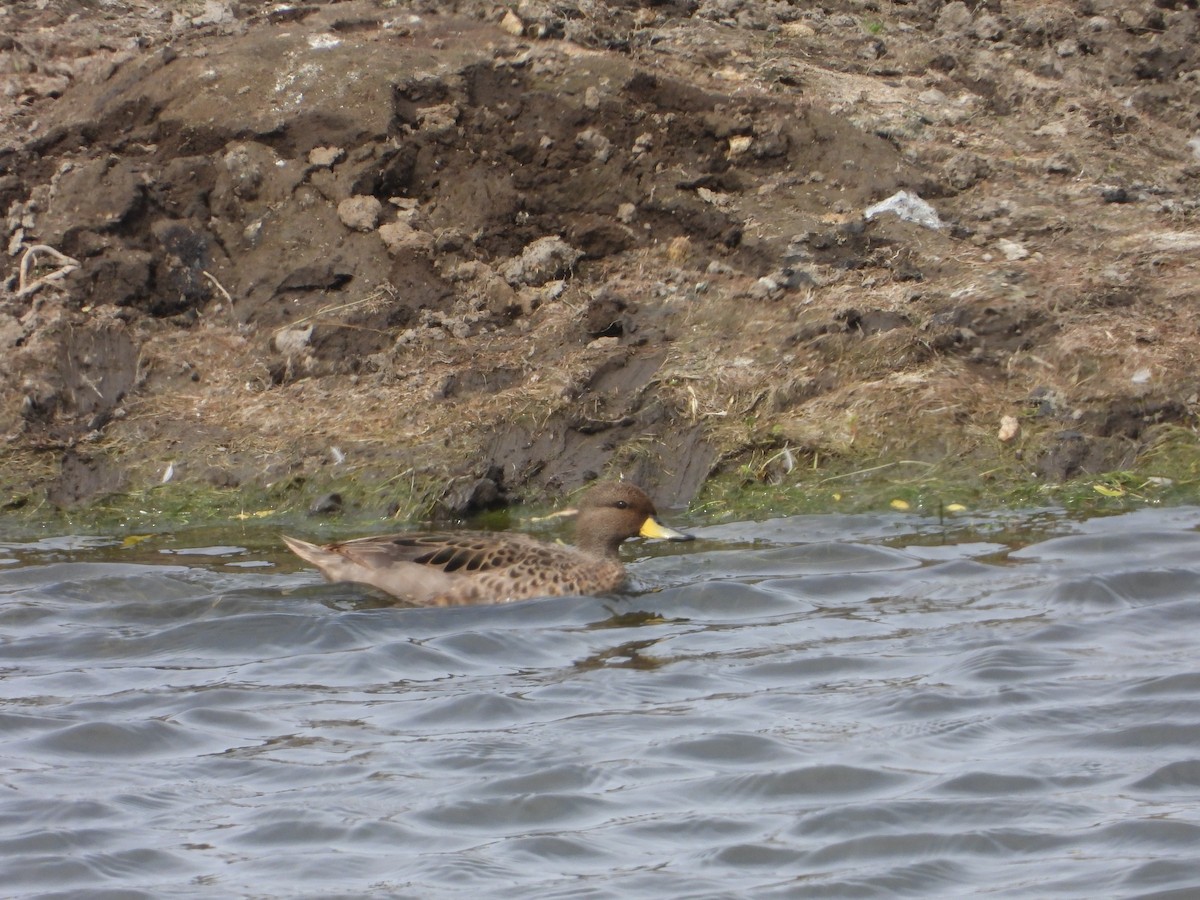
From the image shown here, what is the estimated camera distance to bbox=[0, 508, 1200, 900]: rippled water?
225 inches

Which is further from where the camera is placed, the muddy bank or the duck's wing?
the muddy bank

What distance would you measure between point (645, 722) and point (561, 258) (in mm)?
5071

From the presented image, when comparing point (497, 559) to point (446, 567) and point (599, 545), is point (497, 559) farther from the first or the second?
point (599, 545)

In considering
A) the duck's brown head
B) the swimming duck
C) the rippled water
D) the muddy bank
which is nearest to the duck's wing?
the swimming duck

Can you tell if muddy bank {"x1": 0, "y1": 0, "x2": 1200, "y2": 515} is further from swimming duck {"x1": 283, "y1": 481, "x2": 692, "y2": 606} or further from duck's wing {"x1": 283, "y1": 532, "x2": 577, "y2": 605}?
duck's wing {"x1": 283, "y1": 532, "x2": 577, "y2": 605}

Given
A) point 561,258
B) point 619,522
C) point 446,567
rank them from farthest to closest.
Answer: point 561,258 → point 619,522 → point 446,567

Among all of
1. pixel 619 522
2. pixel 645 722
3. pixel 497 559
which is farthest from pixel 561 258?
pixel 645 722

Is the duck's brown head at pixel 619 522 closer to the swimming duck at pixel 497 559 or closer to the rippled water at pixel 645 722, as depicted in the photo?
the swimming duck at pixel 497 559

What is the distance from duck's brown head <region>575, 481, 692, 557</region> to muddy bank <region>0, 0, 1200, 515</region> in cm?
83

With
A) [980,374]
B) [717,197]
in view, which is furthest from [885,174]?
[980,374]

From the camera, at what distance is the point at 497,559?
8.94 m

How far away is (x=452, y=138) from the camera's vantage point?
39.2 ft

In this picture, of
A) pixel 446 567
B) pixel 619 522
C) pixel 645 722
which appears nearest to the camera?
pixel 645 722

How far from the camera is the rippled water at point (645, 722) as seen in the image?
571 centimetres
